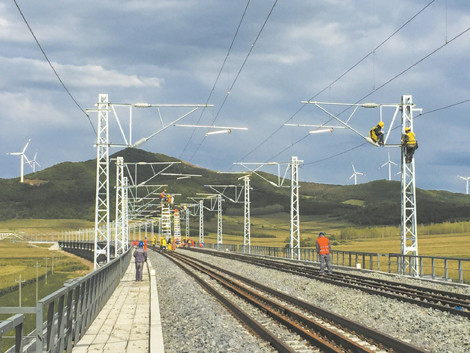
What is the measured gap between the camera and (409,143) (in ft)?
103

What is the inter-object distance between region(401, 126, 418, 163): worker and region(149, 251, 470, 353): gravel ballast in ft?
26.8

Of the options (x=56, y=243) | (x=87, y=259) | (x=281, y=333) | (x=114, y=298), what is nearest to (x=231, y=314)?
(x=281, y=333)

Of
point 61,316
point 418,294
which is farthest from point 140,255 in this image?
point 61,316

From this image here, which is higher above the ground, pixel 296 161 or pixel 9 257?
pixel 296 161

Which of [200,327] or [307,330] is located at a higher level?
[307,330]

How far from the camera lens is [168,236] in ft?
325

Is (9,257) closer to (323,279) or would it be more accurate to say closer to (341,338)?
(323,279)

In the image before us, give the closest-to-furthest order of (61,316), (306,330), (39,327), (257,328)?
(39,327)
(61,316)
(306,330)
(257,328)

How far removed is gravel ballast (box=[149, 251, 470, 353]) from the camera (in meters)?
12.8

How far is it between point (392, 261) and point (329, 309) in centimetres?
1418

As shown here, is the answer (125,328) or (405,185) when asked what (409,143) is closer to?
(405,185)

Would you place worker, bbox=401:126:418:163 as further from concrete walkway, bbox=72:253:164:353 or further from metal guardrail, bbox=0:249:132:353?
metal guardrail, bbox=0:249:132:353

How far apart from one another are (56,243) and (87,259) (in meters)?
53.6

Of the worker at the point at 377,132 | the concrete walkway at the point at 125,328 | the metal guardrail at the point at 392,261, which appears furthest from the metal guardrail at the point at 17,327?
the worker at the point at 377,132
